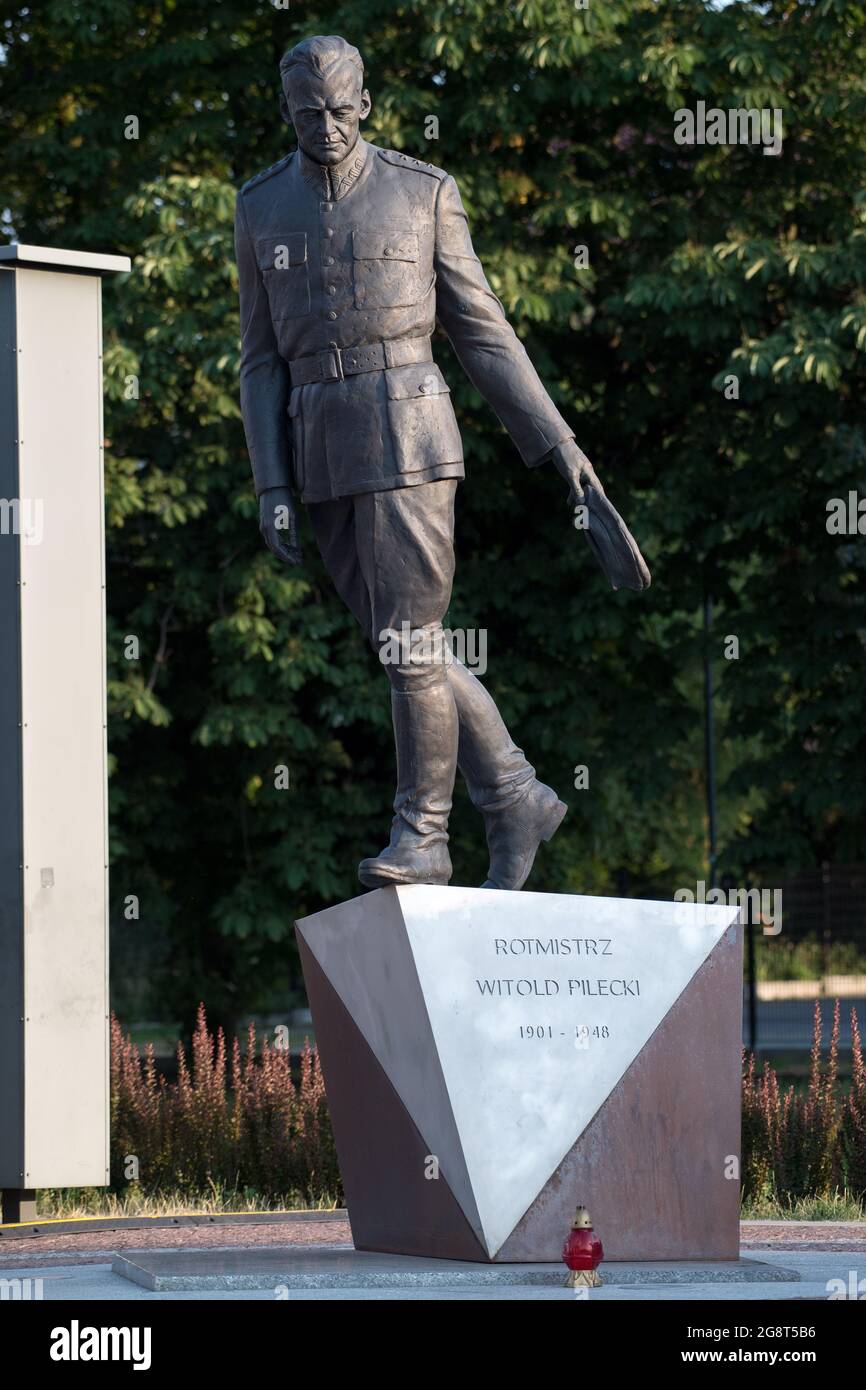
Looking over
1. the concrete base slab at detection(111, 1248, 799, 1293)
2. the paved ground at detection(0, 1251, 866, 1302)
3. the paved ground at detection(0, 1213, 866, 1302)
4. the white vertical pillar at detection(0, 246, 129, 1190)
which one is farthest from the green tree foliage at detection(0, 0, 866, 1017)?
the paved ground at detection(0, 1251, 866, 1302)

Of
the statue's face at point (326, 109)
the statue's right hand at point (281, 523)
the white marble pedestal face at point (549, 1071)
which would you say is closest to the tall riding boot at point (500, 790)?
the white marble pedestal face at point (549, 1071)

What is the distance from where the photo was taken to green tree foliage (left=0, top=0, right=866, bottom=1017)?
15.6 metres

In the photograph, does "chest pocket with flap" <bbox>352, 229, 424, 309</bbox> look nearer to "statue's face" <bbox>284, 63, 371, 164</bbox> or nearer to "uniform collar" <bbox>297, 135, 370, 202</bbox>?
"uniform collar" <bbox>297, 135, 370, 202</bbox>

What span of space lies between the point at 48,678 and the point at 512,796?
276 centimetres

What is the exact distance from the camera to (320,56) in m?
7.79

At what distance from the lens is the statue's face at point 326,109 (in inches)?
307

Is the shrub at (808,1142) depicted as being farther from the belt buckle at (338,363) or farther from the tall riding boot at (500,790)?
the belt buckle at (338,363)

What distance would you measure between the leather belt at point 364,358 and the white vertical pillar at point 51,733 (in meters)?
2.55

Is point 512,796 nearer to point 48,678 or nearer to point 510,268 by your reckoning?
point 48,678

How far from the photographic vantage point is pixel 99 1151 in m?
10.1

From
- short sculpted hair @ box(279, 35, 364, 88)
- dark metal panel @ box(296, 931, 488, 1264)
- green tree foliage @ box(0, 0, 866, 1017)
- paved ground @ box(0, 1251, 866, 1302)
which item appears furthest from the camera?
green tree foliage @ box(0, 0, 866, 1017)

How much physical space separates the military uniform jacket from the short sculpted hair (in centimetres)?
30

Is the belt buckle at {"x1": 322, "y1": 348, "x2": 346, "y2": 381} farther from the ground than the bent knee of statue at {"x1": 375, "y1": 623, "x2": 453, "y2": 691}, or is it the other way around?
the belt buckle at {"x1": 322, "y1": 348, "x2": 346, "y2": 381}

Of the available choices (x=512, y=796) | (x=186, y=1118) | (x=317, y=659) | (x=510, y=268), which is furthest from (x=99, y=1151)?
(x=510, y=268)
